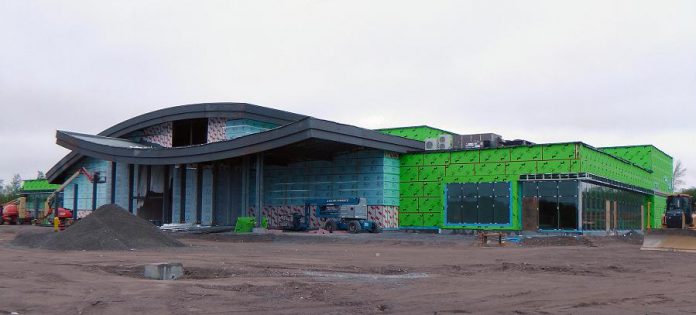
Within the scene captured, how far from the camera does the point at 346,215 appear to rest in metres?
44.4

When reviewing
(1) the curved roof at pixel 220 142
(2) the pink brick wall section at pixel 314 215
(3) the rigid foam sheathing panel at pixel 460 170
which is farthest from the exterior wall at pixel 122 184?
(3) the rigid foam sheathing panel at pixel 460 170

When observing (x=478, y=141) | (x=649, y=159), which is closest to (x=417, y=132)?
(x=478, y=141)

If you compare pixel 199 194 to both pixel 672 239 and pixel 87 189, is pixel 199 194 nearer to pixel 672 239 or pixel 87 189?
pixel 87 189

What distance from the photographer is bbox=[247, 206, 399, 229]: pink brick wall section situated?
4566 centimetres

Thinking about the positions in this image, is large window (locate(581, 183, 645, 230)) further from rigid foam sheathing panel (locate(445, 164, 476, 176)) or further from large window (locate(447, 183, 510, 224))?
rigid foam sheathing panel (locate(445, 164, 476, 176))

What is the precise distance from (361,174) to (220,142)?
395 inches

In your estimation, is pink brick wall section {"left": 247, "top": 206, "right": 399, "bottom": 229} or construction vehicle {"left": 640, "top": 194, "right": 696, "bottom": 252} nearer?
construction vehicle {"left": 640, "top": 194, "right": 696, "bottom": 252}

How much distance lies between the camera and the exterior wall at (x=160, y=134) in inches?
2167

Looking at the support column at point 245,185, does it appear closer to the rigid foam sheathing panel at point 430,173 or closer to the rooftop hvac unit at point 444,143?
the rigid foam sheathing panel at point 430,173

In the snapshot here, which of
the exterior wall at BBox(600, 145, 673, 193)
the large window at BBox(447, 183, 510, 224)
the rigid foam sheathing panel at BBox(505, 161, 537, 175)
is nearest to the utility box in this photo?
the large window at BBox(447, 183, 510, 224)

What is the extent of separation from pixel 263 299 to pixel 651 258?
1828 cm

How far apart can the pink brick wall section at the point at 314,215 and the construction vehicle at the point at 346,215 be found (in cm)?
99

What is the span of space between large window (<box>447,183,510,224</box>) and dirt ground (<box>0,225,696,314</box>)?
18.8m

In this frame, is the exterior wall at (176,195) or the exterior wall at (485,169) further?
the exterior wall at (176,195)
